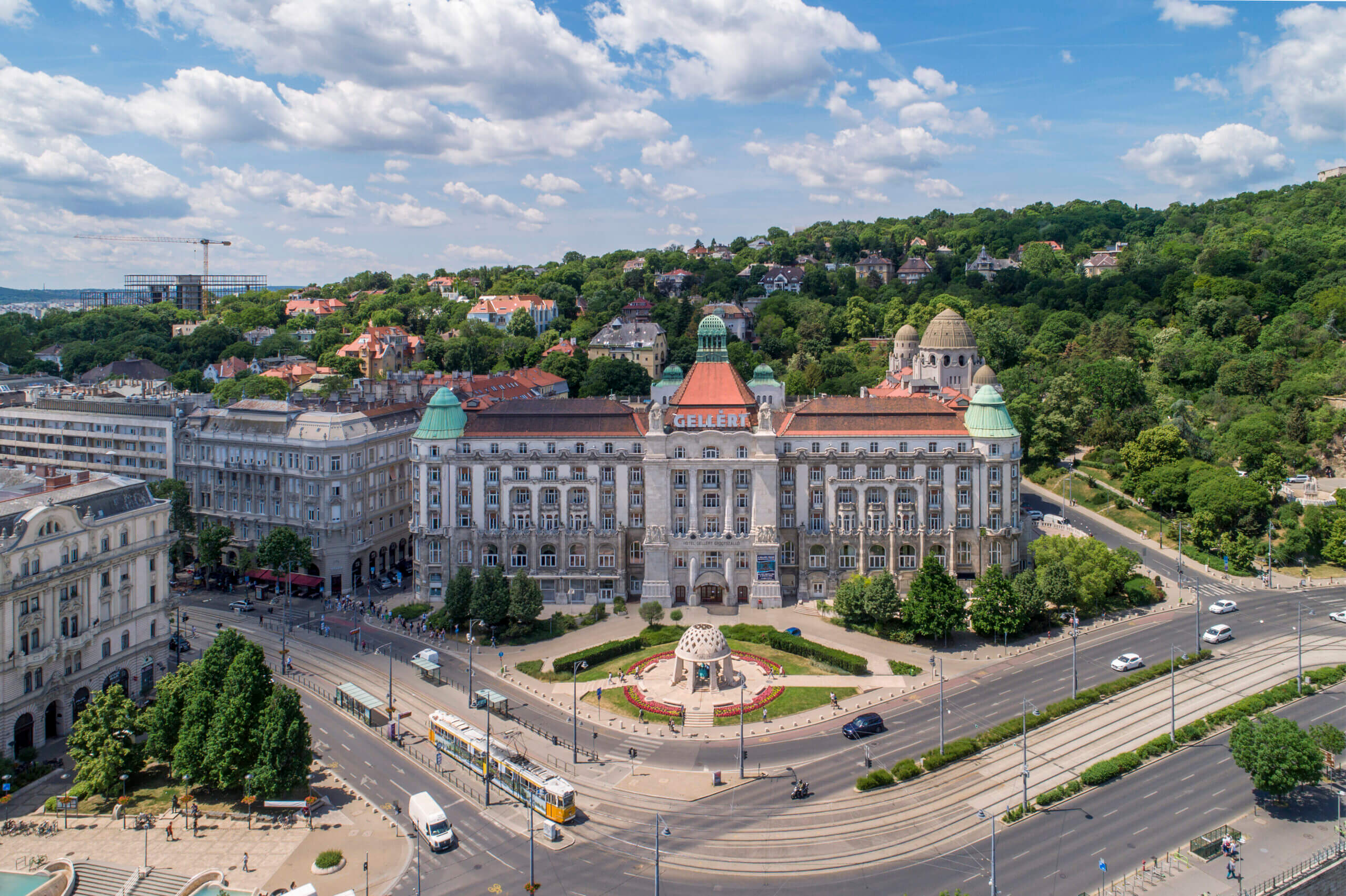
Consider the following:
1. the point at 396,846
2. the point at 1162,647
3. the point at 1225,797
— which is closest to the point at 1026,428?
the point at 1162,647

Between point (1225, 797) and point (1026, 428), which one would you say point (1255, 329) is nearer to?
point (1026, 428)

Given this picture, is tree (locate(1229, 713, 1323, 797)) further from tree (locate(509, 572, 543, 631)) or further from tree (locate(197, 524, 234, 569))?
tree (locate(197, 524, 234, 569))

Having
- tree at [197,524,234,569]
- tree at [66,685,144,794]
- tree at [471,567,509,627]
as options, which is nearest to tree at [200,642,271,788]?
tree at [66,685,144,794]

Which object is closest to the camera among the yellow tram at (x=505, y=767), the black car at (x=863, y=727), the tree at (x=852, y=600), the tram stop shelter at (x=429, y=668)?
the yellow tram at (x=505, y=767)

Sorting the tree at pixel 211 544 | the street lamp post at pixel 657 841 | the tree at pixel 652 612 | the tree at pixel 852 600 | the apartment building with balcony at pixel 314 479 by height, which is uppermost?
the apartment building with balcony at pixel 314 479

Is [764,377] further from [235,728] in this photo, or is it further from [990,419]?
[235,728]

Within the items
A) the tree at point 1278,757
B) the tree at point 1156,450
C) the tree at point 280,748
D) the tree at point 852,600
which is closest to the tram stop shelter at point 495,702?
the tree at point 280,748

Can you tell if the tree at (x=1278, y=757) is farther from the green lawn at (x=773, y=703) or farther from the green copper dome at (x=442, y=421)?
the green copper dome at (x=442, y=421)
